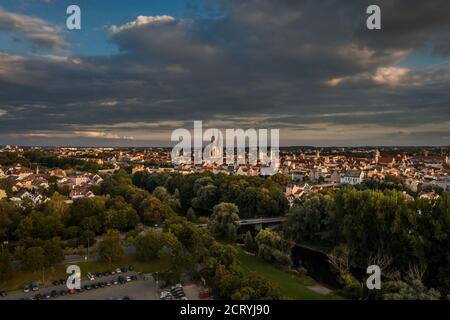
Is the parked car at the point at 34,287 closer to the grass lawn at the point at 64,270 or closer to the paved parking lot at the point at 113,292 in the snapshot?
the paved parking lot at the point at 113,292

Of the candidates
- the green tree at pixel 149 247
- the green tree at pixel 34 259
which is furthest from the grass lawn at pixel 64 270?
the green tree at pixel 34 259

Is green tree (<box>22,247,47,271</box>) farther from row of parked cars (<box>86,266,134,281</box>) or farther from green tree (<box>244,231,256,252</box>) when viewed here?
green tree (<box>244,231,256,252</box>)

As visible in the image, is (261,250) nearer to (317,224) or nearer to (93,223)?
(317,224)

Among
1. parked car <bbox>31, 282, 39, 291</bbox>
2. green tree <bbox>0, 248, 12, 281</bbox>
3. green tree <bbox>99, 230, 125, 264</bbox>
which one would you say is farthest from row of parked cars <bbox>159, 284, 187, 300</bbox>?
green tree <bbox>0, 248, 12, 281</bbox>

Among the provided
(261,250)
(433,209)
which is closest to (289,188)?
(261,250)

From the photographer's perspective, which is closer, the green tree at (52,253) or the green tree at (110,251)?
the green tree at (52,253)

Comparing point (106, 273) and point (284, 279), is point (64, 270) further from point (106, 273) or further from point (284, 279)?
point (284, 279)
